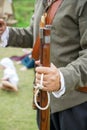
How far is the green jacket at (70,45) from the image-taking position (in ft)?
5.58

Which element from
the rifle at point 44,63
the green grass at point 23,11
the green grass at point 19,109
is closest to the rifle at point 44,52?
the rifle at point 44,63

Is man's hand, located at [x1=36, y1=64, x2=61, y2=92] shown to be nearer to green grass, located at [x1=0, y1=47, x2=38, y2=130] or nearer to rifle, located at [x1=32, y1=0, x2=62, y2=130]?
rifle, located at [x1=32, y1=0, x2=62, y2=130]

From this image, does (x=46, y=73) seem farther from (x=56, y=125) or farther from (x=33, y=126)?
(x=33, y=126)

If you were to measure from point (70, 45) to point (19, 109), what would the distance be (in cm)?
232

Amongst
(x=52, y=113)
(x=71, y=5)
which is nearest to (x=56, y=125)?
(x=52, y=113)

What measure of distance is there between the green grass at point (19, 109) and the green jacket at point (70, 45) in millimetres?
1798

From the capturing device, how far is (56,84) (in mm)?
1617

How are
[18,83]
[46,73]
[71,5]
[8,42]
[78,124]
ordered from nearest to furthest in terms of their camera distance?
[46,73] < [71,5] < [78,124] < [8,42] < [18,83]

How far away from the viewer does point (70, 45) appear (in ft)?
6.48

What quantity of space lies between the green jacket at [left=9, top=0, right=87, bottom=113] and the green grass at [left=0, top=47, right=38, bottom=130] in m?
1.80

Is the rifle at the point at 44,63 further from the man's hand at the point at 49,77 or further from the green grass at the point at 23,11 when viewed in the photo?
the green grass at the point at 23,11

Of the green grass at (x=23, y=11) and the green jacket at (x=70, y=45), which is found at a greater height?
the green jacket at (x=70, y=45)

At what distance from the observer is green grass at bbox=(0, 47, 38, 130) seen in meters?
3.88

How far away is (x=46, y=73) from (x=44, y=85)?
5 cm
